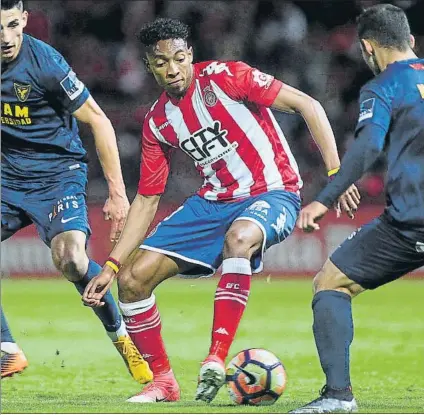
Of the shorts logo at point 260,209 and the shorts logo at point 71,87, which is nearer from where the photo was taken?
the shorts logo at point 260,209

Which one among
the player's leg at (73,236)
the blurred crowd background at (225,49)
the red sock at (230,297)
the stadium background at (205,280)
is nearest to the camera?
the red sock at (230,297)

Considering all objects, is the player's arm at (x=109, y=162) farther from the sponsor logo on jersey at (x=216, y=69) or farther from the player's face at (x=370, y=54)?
the player's face at (x=370, y=54)

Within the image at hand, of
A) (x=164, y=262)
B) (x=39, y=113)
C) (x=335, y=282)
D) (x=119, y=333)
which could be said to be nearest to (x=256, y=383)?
(x=335, y=282)

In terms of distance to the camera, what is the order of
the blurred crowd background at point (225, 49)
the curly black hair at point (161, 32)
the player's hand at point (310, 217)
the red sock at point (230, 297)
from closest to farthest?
1. the player's hand at point (310, 217)
2. the red sock at point (230, 297)
3. the curly black hair at point (161, 32)
4. the blurred crowd background at point (225, 49)

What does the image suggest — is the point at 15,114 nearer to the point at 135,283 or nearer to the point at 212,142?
the point at 212,142

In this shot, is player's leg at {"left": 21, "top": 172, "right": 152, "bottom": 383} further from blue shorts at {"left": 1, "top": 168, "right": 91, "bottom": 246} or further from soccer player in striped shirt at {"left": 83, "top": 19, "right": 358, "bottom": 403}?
soccer player in striped shirt at {"left": 83, "top": 19, "right": 358, "bottom": 403}

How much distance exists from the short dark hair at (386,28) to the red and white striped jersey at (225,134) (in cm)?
123

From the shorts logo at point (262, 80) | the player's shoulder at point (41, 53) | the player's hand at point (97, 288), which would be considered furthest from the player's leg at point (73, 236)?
the shorts logo at point (262, 80)

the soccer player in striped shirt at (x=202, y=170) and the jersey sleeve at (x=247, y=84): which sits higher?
the jersey sleeve at (x=247, y=84)

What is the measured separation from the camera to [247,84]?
6215 mm

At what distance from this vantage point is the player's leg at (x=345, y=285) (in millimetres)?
5039

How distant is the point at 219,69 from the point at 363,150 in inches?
69.5

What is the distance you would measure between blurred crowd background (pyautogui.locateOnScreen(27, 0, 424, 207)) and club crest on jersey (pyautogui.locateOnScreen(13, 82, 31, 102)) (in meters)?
8.29

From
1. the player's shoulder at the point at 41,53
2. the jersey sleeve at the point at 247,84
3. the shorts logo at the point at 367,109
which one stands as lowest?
the shorts logo at the point at 367,109
